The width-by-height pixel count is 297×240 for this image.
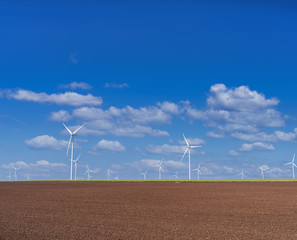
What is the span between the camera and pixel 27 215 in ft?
79.9

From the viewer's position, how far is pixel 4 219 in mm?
22594

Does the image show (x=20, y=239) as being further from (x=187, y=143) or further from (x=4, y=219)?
(x=187, y=143)

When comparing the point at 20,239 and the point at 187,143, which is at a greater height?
the point at 187,143

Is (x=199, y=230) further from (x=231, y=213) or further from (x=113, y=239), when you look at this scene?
(x=231, y=213)

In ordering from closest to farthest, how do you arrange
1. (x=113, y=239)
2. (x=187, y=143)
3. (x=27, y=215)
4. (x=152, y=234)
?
(x=113, y=239) → (x=152, y=234) → (x=27, y=215) → (x=187, y=143)

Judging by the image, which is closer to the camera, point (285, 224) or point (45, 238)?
point (45, 238)

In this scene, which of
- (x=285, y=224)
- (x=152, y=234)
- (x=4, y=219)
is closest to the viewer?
(x=152, y=234)

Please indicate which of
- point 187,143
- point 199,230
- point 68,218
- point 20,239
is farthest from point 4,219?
point 187,143

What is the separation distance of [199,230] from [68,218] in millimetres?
8521

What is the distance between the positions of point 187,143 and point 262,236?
8842cm

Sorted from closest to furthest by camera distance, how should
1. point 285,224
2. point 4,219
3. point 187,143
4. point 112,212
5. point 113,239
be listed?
1. point 113,239
2. point 285,224
3. point 4,219
4. point 112,212
5. point 187,143

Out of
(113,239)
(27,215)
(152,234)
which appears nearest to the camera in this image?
(113,239)

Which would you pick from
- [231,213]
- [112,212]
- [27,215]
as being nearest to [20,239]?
[27,215]

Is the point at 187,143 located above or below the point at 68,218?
above
